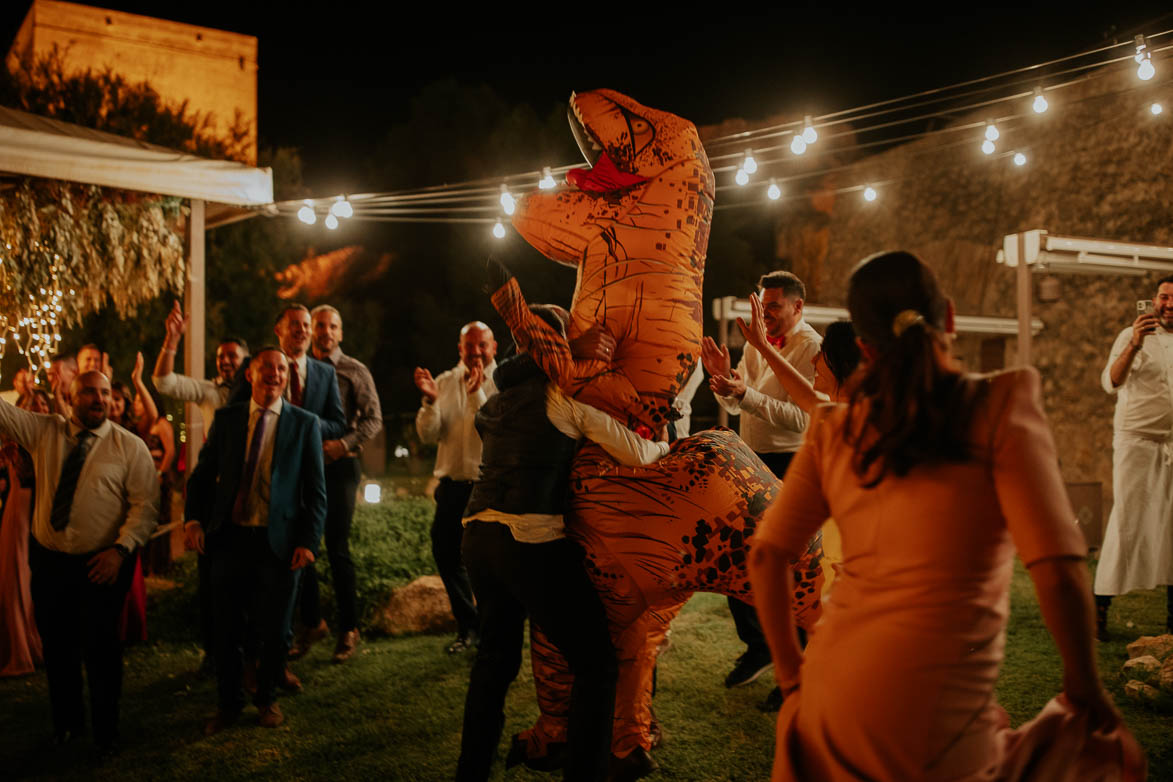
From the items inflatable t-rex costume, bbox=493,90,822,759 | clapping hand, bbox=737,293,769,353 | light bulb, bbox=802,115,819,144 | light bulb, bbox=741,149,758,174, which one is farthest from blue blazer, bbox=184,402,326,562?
light bulb, bbox=802,115,819,144

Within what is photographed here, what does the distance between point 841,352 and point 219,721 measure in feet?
10.5

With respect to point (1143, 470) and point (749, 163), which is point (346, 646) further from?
point (1143, 470)

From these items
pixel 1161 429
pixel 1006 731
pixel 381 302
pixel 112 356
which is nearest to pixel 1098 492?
pixel 1161 429

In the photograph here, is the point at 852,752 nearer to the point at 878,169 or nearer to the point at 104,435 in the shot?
the point at 104,435

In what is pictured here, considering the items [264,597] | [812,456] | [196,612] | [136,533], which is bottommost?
[196,612]

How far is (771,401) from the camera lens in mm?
3934

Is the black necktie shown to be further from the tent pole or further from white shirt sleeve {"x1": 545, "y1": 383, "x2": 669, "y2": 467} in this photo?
white shirt sleeve {"x1": 545, "y1": 383, "x2": 669, "y2": 467}

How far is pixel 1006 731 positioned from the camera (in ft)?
4.86

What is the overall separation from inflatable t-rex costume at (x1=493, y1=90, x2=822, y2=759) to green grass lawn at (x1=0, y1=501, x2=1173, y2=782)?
4.27 ft

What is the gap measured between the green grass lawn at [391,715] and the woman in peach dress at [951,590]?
211 cm

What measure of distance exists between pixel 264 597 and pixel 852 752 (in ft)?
10.6

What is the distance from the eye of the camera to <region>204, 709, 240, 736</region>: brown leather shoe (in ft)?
12.9

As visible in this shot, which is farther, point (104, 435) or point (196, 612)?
point (196, 612)

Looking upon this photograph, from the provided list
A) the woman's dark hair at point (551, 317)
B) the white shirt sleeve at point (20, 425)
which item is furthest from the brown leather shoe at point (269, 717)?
the woman's dark hair at point (551, 317)
